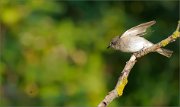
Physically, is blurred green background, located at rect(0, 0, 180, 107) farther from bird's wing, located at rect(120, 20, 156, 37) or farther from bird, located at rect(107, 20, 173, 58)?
bird's wing, located at rect(120, 20, 156, 37)

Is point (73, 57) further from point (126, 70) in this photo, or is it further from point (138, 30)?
point (126, 70)

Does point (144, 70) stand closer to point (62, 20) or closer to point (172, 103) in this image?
point (172, 103)

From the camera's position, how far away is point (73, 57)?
272 inches

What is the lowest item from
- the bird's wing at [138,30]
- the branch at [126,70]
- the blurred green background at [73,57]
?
the branch at [126,70]

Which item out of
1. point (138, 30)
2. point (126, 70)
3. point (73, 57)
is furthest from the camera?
point (73, 57)

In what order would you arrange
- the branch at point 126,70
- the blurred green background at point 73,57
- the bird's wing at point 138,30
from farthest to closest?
the blurred green background at point 73,57, the bird's wing at point 138,30, the branch at point 126,70

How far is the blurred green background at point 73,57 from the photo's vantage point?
6555 mm

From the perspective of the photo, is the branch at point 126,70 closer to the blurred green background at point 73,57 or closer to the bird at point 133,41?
the bird at point 133,41

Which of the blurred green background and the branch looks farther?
the blurred green background

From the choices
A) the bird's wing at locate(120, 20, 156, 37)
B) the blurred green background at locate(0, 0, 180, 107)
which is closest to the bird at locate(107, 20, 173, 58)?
the bird's wing at locate(120, 20, 156, 37)

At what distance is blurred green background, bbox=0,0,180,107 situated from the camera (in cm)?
655

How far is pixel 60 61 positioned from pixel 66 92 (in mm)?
322

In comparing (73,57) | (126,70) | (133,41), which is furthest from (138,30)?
(73,57)

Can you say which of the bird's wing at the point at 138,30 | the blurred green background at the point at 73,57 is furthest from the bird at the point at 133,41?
the blurred green background at the point at 73,57
